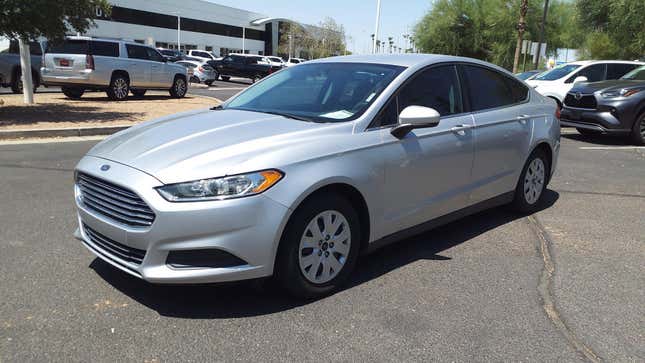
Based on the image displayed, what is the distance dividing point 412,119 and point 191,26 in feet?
244

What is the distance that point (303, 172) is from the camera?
10.9ft

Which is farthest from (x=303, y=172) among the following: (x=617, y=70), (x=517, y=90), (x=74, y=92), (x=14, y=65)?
(x=14, y=65)

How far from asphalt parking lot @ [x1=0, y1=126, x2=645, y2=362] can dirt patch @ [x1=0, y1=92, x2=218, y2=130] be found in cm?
626

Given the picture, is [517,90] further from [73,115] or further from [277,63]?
[277,63]

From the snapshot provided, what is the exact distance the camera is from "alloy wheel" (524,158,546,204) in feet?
18.5

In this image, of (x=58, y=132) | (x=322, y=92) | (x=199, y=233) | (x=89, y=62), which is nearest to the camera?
(x=199, y=233)

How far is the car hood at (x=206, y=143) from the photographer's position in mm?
3172

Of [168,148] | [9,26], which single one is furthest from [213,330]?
[9,26]

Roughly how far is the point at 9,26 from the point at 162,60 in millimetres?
7078

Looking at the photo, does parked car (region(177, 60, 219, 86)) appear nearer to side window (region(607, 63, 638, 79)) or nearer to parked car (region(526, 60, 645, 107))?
parked car (region(526, 60, 645, 107))

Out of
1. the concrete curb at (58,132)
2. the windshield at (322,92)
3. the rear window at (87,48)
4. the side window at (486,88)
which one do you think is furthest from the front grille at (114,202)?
the rear window at (87,48)

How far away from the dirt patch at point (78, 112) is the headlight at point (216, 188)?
8585 millimetres

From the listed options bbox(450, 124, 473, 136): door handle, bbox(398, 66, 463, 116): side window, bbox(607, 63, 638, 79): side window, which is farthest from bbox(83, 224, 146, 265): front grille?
bbox(607, 63, 638, 79): side window

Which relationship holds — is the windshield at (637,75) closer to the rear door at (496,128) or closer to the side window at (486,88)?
the rear door at (496,128)
